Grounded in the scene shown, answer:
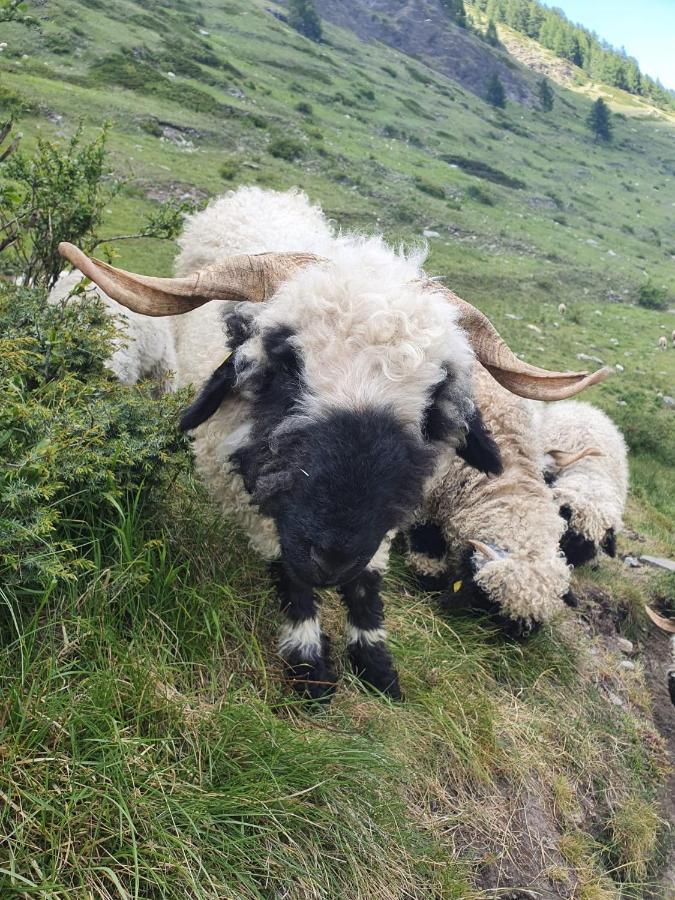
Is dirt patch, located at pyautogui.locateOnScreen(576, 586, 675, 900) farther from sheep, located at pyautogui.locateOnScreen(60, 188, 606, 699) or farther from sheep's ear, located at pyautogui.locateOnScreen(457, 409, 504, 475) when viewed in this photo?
sheep, located at pyautogui.locateOnScreen(60, 188, 606, 699)

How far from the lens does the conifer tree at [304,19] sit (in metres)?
71.1

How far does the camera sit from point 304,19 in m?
71.5

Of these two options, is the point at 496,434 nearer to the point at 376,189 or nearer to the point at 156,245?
the point at 156,245

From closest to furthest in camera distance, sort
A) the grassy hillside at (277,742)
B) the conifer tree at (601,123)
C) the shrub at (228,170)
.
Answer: the grassy hillside at (277,742), the shrub at (228,170), the conifer tree at (601,123)

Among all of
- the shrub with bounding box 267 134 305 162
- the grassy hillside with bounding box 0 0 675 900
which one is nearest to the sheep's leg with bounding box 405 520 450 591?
the grassy hillside with bounding box 0 0 675 900

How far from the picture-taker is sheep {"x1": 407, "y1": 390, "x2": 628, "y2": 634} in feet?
15.1

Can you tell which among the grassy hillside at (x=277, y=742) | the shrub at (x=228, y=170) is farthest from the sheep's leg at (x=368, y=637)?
the shrub at (x=228, y=170)

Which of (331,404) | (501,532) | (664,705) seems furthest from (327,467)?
(664,705)

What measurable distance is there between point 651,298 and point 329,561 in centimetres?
3202

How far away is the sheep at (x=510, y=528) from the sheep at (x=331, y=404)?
1.14 m

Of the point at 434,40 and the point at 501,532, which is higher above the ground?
the point at 434,40

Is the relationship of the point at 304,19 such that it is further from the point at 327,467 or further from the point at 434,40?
the point at 327,467

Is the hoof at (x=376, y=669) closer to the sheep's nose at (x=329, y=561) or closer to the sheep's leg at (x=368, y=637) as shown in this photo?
the sheep's leg at (x=368, y=637)

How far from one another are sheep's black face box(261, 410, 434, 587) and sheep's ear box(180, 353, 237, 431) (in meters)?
0.76
